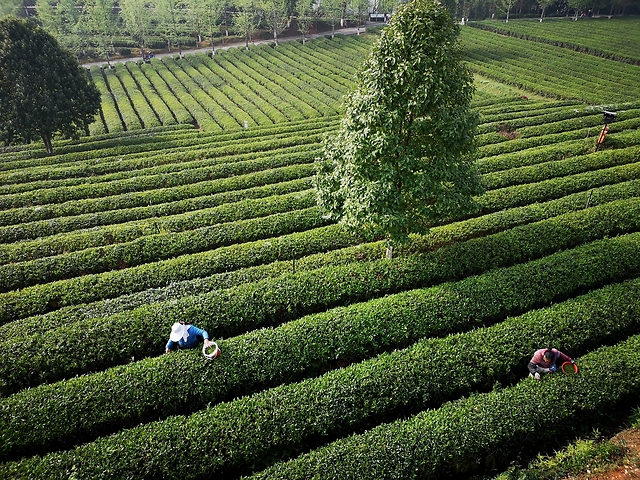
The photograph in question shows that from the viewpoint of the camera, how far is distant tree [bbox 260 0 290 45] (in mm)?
64875

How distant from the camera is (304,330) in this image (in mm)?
12109

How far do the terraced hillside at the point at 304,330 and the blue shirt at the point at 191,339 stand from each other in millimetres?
286

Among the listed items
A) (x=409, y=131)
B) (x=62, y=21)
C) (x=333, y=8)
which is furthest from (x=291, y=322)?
(x=62, y=21)

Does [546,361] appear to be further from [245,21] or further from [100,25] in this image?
[100,25]

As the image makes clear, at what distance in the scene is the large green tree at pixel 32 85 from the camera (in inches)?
1121

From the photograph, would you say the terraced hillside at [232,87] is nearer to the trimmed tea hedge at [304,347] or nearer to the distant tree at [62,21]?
the distant tree at [62,21]

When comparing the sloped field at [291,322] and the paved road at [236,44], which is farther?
the paved road at [236,44]

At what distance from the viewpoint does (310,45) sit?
64.6 metres

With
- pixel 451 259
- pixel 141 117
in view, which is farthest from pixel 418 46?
pixel 141 117

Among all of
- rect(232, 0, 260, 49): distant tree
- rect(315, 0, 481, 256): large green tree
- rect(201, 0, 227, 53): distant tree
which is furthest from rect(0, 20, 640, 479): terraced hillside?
rect(201, 0, 227, 53): distant tree

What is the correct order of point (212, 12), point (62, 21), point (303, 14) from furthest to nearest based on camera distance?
point (62, 21) < point (303, 14) < point (212, 12)

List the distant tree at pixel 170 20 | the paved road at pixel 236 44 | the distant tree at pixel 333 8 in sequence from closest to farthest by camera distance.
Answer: the paved road at pixel 236 44
the distant tree at pixel 170 20
the distant tree at pixel 333 8

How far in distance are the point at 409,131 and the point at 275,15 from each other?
6225 centimetres

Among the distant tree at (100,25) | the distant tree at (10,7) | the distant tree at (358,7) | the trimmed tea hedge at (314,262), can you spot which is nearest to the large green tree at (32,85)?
the trimmed tea hedge at (314,262)
